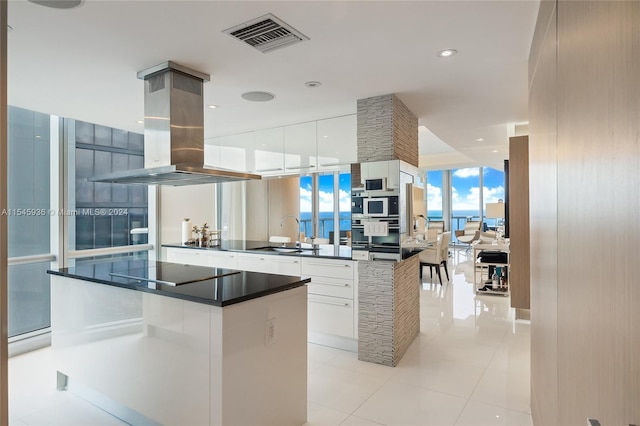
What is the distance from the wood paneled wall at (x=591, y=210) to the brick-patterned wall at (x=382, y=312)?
1668 mm

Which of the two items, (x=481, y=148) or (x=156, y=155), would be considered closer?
(x=156, y=155)

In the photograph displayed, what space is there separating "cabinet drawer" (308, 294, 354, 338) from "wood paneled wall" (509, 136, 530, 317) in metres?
2.11

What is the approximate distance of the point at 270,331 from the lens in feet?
7.31

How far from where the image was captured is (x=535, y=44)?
7.25ft

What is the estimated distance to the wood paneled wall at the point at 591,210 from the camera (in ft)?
2.58

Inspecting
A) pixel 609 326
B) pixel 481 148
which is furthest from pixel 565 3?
pixel 481 148

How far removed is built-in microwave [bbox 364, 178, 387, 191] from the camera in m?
3.59

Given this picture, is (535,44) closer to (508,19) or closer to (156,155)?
(508,19)

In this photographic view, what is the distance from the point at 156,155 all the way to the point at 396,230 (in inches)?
88.4

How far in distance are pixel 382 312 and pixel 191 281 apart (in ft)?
6.17

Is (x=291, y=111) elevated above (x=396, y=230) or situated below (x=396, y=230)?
above

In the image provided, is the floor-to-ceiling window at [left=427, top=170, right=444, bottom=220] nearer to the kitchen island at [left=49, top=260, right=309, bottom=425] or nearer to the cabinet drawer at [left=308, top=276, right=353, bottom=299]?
the cabinet drawer at [left=308, top=276, right=353, bottom=299]

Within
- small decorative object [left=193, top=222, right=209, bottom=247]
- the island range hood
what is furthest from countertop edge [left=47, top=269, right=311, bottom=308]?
small decorative object [left=193, top=222, right=209, bottom=247]

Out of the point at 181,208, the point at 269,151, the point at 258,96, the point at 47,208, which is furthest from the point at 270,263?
the point at 47,208
